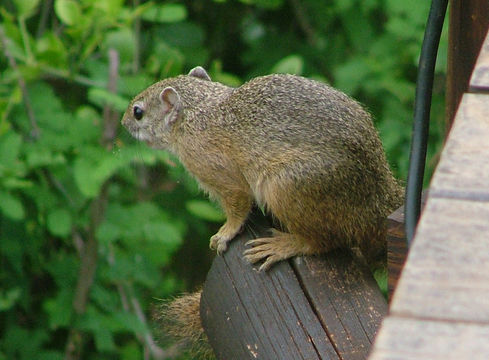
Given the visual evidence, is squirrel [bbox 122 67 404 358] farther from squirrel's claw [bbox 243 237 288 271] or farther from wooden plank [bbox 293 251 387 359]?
wooden plank [bbox 293 251 387 359]

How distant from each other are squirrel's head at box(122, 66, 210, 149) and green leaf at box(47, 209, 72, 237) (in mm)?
746

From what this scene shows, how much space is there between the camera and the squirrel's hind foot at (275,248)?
1.94m

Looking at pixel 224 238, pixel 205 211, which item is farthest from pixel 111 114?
pixel 224 238

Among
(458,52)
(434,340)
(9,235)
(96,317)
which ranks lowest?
(96,317)

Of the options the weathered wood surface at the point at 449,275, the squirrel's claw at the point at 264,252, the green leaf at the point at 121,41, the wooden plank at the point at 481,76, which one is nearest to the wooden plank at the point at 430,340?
the weathered wood surface at the point at 449,275

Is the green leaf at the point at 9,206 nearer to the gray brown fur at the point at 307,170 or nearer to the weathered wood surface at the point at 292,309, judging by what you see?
the gray brown fur at the point at 307,170

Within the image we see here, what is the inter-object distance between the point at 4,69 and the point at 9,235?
27.5 inches

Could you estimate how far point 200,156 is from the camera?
261 cm

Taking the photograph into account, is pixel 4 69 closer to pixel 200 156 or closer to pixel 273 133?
pixel 200 156

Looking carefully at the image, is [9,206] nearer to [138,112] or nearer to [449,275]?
[138,112]

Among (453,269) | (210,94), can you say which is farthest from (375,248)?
(453,269)

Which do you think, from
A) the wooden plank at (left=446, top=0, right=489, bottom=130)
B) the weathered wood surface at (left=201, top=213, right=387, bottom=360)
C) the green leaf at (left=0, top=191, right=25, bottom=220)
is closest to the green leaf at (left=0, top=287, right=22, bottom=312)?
the green leaf at (left=0, top=191, right=25, bottom=220)

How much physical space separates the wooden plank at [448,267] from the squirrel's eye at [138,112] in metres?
2.05

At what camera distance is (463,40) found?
190cm
